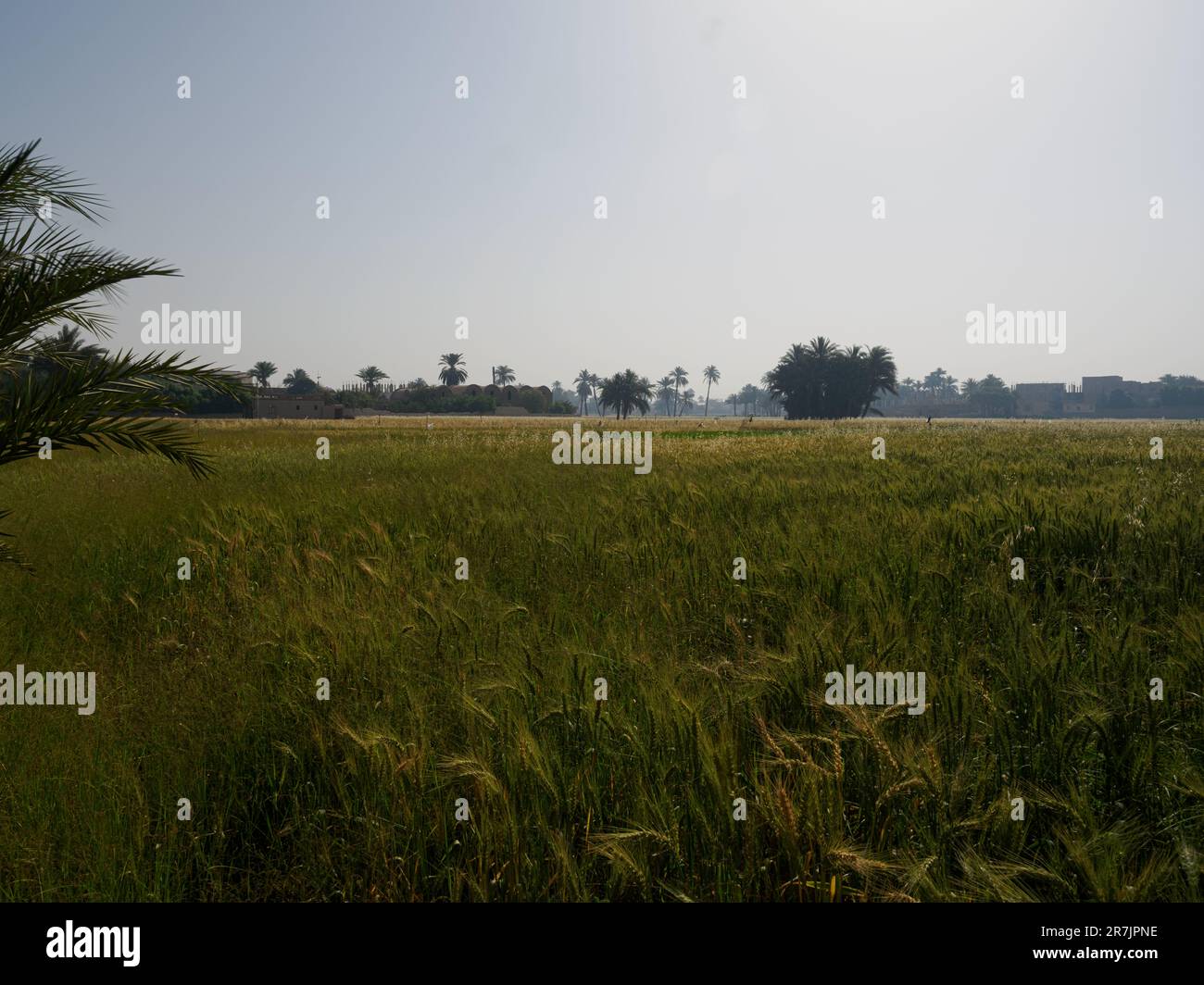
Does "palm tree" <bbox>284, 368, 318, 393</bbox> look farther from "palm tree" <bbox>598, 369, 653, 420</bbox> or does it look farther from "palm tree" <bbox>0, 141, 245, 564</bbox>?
"palm tree" <bbox>0, 141, 245, 564</bbox>

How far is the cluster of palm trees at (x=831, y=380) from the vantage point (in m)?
95.2

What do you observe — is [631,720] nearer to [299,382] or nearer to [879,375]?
[879,375]

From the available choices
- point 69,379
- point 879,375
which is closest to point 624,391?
point 879,375

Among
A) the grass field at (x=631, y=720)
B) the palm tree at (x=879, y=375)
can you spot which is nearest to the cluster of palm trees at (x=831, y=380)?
the palm tree at (x=879, y=375)

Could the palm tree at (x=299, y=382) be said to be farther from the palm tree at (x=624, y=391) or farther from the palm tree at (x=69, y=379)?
the palm tree at (x=69, y=379)

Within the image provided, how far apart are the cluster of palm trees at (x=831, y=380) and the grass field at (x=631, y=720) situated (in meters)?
93.8

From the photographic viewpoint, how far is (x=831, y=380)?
95.1m

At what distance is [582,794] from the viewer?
2451 millimetres

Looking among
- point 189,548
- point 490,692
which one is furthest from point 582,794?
point 189,548

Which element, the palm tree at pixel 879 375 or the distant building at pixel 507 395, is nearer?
the palm tree at pixel 879 375

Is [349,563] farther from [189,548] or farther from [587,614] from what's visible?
[587,614]

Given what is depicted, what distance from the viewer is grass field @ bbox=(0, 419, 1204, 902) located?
2174 millimetres

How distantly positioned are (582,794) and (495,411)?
430 feet

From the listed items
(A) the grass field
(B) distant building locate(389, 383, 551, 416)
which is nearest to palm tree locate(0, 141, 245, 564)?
(A) the grass field
